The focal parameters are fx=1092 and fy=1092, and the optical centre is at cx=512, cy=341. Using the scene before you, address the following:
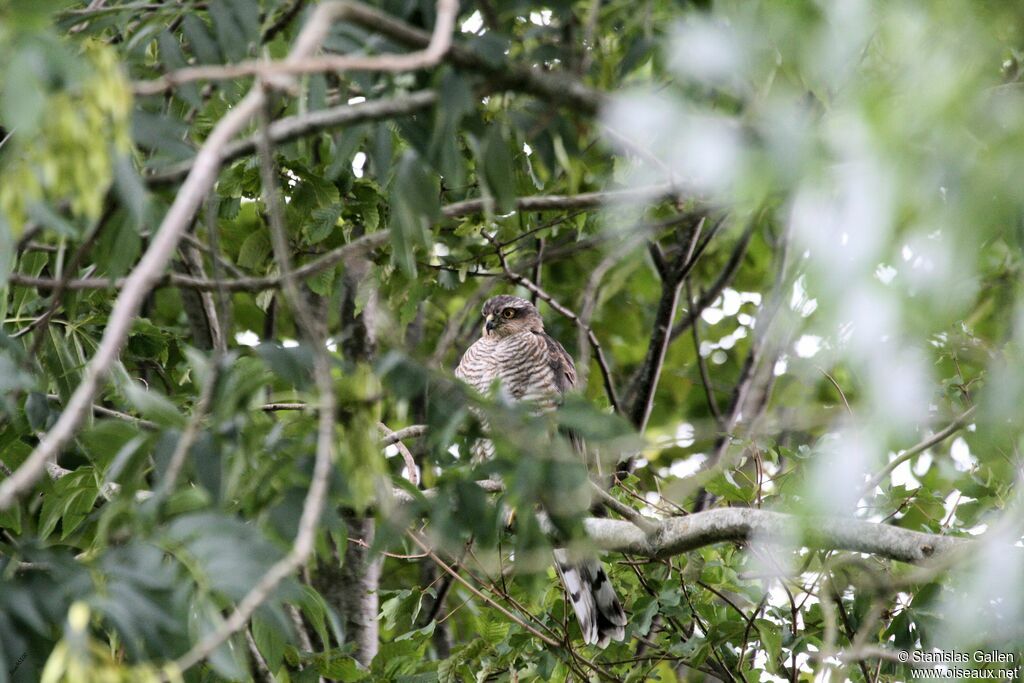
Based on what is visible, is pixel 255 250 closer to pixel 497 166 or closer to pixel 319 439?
pixel 497 166

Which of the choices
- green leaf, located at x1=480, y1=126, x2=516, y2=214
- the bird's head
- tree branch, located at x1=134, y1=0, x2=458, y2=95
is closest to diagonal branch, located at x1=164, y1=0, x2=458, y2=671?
tree branch, located at x1=134, y1=0, x2=458, y2=95

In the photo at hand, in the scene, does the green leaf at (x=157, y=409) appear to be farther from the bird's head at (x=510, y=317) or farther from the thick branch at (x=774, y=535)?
the bird's head at (x=510, y=317)

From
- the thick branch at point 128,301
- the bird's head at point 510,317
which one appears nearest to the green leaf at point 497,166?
the thick branch at point 128,301

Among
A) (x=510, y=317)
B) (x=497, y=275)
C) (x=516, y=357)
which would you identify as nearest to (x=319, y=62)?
(x=497, y=275)

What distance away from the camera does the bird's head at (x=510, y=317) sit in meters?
6.53

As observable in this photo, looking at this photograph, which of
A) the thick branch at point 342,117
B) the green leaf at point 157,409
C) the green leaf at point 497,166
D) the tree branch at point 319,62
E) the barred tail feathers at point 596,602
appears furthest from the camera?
the barred tail feathers at point 596,602

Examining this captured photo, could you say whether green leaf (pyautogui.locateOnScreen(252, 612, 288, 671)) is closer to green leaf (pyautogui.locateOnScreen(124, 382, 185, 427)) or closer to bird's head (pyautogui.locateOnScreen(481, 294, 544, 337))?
green leaf (pyautogui.locateOnScreen(124, 382, 185, 427))

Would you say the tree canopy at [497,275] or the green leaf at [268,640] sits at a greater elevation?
the tree canopy at [497,275]

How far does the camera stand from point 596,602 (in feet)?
15.8

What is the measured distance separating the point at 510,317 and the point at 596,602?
7.19ft

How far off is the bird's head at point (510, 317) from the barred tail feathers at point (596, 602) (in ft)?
6.45

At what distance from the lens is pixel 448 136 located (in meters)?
2.07

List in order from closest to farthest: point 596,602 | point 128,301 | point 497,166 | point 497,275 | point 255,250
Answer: point 128,301 < point 497,166 < point 497,275 < point 255,250 < point 596,602

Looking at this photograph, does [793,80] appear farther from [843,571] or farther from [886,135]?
[843,571]
